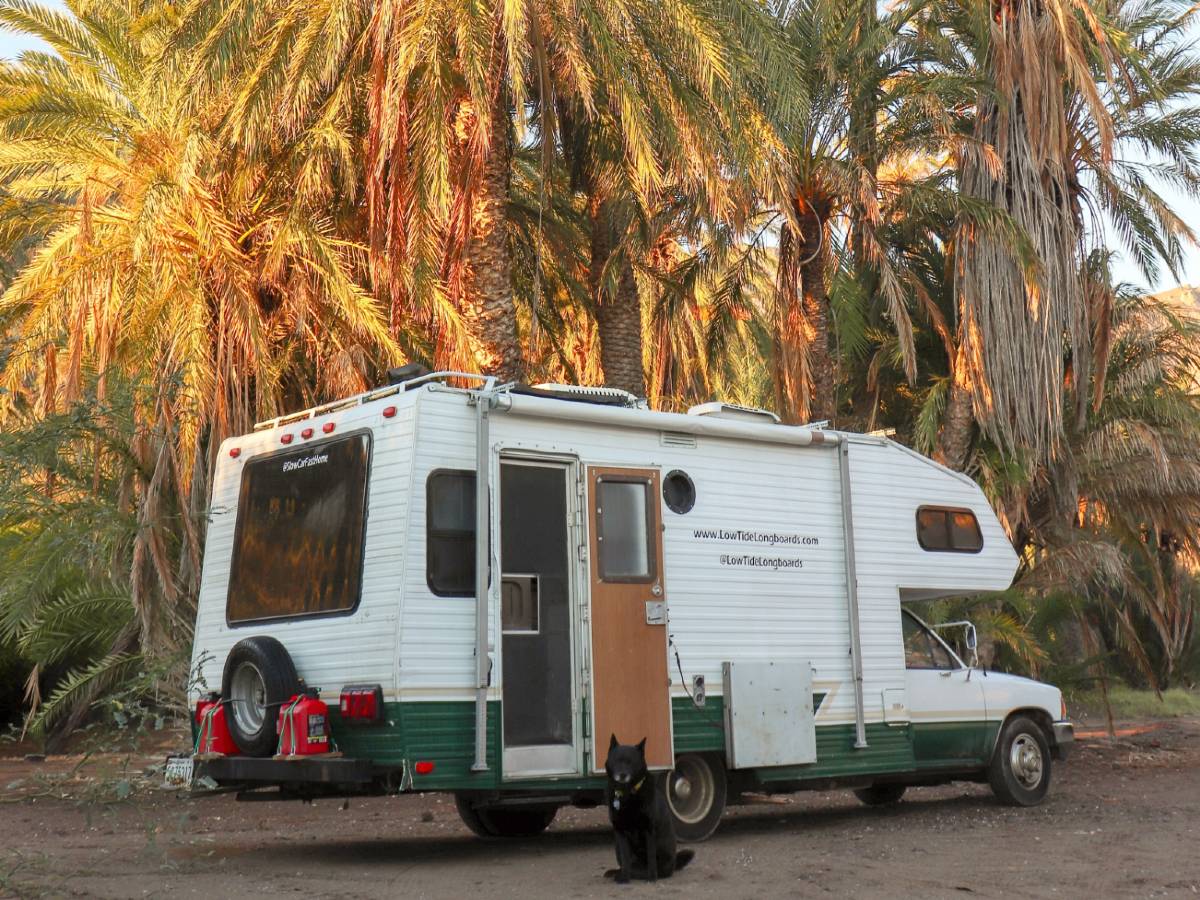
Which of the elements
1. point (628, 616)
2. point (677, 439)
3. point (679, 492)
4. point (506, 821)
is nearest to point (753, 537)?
point (679, 492)

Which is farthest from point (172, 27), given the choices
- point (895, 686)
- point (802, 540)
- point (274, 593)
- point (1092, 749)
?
point (1092, 749)

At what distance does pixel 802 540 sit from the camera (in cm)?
1055

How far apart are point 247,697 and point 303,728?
32.5 inches

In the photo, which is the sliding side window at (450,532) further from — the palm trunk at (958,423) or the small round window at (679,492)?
the palm trunk at (958,423)

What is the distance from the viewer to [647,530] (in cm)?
952

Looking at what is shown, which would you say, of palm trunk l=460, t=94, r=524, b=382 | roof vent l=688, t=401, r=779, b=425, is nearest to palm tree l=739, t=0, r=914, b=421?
palm trunk l=460, t=94, r=524, b=382

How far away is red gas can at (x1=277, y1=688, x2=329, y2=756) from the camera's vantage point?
27.2 ft

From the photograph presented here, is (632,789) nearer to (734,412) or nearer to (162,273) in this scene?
(734,412)

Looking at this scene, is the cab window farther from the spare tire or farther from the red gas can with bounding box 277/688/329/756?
the spare tire

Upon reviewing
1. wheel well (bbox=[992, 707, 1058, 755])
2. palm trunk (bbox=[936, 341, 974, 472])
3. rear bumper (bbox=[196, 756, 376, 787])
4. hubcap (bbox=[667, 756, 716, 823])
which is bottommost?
hubcap (bbox=[667, 756, 716, 823])

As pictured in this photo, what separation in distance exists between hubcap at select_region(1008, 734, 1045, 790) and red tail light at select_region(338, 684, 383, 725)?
619 centimetres

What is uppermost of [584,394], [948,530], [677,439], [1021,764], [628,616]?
[584,394]

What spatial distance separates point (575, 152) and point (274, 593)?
8.67 metres

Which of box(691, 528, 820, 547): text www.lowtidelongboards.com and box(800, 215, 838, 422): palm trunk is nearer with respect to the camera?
box(691, 528, 820, 547): text www.lowtidelongboards.com
